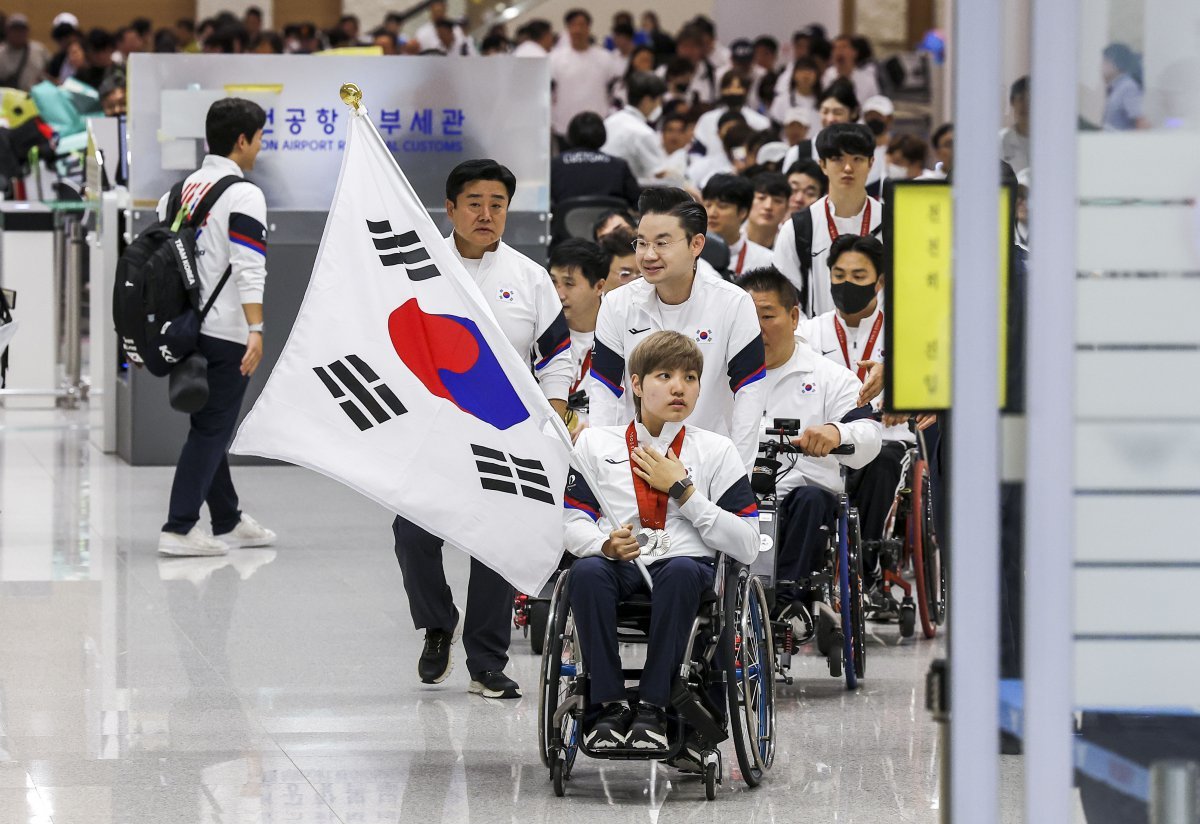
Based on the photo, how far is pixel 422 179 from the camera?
10797 mm

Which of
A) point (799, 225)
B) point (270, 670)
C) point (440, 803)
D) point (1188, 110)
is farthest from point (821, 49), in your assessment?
point (1188, 110)

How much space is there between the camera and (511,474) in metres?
5.03

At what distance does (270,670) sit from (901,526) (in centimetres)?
227

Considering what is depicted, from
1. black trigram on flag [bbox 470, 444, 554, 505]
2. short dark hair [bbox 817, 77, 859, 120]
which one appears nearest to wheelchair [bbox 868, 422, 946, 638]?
black trigram on flag [bbox 470, 444, 554, 505]

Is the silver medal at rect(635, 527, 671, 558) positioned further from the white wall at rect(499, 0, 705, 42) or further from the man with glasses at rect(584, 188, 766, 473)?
the white wall at rect(499, 0, 705, 42)

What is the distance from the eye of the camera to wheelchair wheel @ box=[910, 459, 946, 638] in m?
6.68

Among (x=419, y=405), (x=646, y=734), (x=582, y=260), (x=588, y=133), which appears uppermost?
(x=588, y=133)

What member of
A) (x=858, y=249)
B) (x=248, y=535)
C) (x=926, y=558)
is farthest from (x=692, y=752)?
(x=248, y=535)

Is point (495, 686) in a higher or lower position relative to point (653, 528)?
lower

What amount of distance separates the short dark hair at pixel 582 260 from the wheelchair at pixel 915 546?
4.28ft

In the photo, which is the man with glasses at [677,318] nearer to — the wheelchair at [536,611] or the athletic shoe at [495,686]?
the wheelchair at [536,611]

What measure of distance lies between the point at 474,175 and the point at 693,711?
1.83m

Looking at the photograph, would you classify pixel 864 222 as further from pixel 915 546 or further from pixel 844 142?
pixel 915 546

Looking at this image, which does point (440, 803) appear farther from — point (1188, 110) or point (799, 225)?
point (799, 225)
